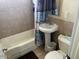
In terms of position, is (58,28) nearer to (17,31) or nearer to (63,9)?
(63,9)

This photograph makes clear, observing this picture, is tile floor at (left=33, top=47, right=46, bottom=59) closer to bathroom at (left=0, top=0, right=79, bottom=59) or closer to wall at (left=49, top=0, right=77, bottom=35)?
bathroom at (left=0, top=0, right=79, bottom=59)

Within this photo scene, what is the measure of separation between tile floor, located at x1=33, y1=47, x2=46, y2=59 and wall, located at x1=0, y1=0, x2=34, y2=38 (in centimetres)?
66

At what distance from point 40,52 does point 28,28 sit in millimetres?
737

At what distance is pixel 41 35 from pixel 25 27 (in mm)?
492

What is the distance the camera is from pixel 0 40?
90.9 inches

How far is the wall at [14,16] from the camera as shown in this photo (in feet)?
7.26

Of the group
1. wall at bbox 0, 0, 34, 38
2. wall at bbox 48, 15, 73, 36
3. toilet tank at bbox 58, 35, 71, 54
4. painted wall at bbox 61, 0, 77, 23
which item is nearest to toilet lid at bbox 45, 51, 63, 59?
toilet tank at bbox 58, 35, 71, 54

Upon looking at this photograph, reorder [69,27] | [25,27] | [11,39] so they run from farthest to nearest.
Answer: [25,27]
[11,39]
[69,27]

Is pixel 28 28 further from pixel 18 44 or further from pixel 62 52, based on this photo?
pixel 62 52

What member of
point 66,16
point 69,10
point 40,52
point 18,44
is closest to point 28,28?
point 18,44

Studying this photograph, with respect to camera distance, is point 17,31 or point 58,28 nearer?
point 58,28

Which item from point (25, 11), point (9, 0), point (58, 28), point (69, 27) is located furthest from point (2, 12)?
point (69, 27)

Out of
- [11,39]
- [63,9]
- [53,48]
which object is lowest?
[53,48]

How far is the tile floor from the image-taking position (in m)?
2.43
